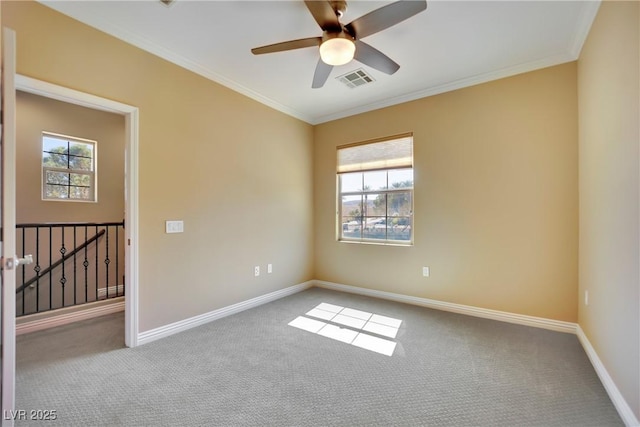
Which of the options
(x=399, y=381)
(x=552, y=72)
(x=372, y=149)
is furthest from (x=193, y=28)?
(x=552, y=72)

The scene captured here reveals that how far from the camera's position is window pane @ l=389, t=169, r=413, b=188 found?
11.9 ft

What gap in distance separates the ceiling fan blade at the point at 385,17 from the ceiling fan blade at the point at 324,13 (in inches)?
4.8

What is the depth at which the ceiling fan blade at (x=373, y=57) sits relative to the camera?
6.78 ft

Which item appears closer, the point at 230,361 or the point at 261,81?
the point at 230,361

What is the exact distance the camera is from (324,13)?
5.78 feet

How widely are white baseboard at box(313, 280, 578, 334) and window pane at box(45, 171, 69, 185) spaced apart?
14.7 ft

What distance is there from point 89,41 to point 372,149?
3.18 m

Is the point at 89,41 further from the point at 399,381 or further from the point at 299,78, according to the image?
the point at 399,381

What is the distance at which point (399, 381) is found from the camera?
1931mm

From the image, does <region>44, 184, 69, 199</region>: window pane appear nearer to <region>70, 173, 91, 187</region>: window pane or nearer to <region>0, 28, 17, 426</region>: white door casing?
<region>70, 173, 91, 187</region>: window pane

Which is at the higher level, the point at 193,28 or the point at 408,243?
the point at 193,28

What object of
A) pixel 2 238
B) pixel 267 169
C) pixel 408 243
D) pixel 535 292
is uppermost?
pixel 267 169

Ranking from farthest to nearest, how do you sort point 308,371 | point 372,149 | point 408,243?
point 372,149 → point 408,243 → point 308,371

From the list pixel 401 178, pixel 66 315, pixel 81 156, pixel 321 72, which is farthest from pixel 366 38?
pixel 81 156
